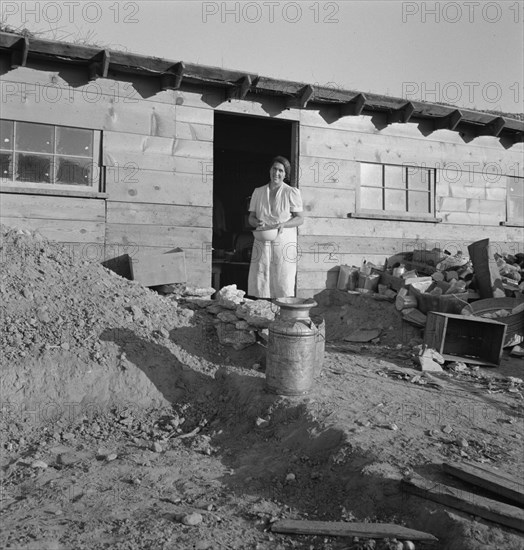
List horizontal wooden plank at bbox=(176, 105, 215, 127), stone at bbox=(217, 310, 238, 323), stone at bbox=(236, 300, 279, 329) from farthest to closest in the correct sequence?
1. horizontal wooden plank at bbox=(176, 105, 215, 127)
2. stone at bbox=(217, 310, 238, 323)
3. stone at bbox=(236, 300, 279, 329)

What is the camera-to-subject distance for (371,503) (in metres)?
3.41

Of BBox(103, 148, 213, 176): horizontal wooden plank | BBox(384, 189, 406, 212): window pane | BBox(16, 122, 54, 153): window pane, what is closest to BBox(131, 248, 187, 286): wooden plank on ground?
BBox(103, 148, 213, 176): horizontal wooden plank

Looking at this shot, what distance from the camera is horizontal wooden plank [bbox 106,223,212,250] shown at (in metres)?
7.53

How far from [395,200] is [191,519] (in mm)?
7361

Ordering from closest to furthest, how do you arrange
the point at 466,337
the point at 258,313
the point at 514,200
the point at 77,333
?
1. the point at 77,333
2. the point at 258,313
3. the point at 466,337
4. the point at 514,200

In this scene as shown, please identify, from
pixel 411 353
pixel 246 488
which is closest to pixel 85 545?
pixel 246 488

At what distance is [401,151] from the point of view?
31.2ft

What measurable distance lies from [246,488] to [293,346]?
1.38 metres

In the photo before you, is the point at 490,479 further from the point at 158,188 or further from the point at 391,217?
the point at 391,217

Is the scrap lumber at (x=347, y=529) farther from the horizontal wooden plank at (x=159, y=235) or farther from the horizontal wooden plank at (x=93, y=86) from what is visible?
the horizontal wooden plank at (x=93, y=86)

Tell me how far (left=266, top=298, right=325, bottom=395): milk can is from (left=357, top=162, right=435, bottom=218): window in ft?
15.2

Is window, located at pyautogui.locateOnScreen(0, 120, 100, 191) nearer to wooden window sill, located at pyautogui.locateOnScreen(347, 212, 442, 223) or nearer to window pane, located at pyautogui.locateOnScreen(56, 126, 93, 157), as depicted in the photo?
window pane, located at pyautogui.locateOnScreen(56, 126, 93, 157)

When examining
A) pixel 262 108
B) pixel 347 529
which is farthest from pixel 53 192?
pixel 347 529

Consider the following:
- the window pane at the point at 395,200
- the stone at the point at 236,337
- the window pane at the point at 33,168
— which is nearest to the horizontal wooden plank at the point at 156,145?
the window pane at the point at 33,168
